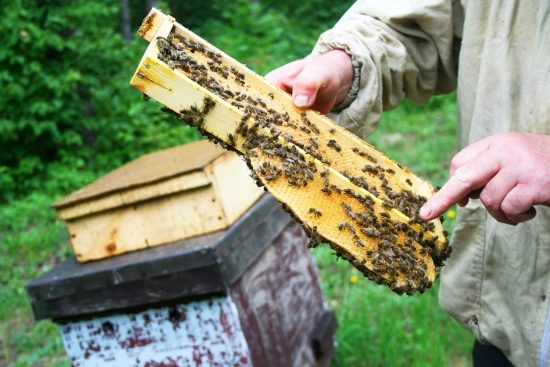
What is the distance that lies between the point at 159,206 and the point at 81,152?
4.15 meters

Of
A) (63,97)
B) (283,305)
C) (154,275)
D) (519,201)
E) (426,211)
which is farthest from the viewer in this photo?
(63,97)

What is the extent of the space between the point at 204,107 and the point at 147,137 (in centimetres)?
530

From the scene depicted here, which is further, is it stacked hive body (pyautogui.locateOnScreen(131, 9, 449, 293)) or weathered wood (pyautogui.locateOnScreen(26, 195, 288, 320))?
weathered wood (pyautogui.locateOnScreen(26, 195, 288, 320))

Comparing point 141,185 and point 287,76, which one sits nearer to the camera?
point 287,76

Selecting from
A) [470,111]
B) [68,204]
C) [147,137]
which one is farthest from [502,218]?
[147,137]

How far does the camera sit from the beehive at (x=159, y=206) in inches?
87.3

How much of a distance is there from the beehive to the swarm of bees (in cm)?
79

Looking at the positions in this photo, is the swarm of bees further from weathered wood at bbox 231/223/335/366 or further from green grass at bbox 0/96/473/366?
green grass at bbox 0/96/473/366

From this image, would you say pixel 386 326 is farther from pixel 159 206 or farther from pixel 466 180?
pixel 466 180

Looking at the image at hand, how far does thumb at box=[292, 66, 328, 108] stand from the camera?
1474 mm

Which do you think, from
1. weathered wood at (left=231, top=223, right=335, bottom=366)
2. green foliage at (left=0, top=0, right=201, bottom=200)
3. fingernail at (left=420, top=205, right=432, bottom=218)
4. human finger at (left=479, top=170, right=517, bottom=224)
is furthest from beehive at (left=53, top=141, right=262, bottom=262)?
green foliage at (left=0, top=0, right=201, bottom=200)

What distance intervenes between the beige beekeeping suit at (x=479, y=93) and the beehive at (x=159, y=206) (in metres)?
0.75

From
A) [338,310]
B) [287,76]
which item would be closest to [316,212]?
[287,76]

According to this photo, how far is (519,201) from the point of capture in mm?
1054
